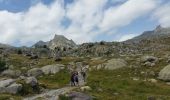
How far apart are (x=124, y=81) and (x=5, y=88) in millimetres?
27611

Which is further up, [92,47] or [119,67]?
[92,47]

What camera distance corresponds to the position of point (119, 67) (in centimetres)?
10831

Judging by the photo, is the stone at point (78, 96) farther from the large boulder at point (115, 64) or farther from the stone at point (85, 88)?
the large boulder at point (115, 64)

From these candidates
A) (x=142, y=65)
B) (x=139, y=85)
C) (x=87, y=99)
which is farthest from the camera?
(x=142, y=65)

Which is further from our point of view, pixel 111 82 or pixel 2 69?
pixel 2 69

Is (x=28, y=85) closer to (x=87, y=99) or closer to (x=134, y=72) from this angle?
(x=87, y=99)

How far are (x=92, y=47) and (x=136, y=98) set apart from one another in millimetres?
138852

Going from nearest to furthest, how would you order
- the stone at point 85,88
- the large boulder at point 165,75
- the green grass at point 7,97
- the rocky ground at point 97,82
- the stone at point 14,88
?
the stone at point 85,88 → the rocky ground at point 97,82 → the green grass at point 7,97 → the stone at point 14,88 → the large boulder at point 165,75

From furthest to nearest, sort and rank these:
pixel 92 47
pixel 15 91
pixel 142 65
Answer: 1. pixel 92 47
2. pixel 142 65
3. pixel 15 91

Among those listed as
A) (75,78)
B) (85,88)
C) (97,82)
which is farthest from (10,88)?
(97,82)

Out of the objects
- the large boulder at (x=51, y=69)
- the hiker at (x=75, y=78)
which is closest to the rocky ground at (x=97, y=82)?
the large boulder at (x=51, y=69)

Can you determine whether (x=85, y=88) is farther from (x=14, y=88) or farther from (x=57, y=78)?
(x=57, y=78)

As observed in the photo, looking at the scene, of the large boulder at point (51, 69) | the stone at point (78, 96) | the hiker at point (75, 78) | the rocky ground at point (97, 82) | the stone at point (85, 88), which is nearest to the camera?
the stone at point (78, 96)

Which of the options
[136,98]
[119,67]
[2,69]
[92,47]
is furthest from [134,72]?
[92,47]
